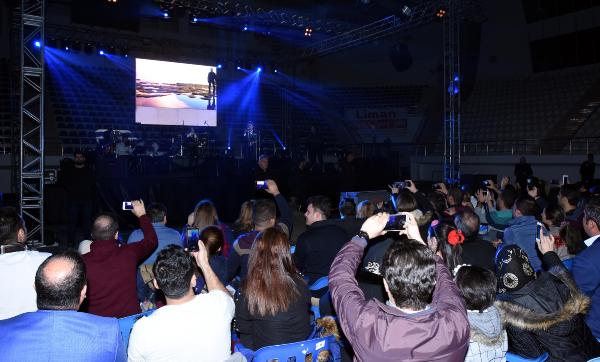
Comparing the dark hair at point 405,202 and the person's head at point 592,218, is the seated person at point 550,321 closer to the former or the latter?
the person's head at point 592,218

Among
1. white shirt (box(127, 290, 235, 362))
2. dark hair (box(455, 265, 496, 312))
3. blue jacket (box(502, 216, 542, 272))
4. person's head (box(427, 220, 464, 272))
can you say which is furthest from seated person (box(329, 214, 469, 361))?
blue jacket (box(502, 216, 542, 272))

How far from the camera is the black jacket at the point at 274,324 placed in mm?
2574

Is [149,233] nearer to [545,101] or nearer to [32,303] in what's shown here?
[32,303]

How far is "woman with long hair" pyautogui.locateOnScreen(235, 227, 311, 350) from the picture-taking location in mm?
2574

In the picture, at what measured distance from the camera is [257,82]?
19859mm

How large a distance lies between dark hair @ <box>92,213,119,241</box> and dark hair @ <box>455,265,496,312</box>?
2214 mm

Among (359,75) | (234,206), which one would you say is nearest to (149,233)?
(234,206)

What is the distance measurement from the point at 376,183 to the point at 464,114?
7978mm

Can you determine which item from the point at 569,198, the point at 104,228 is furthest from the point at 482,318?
the point at 569,198

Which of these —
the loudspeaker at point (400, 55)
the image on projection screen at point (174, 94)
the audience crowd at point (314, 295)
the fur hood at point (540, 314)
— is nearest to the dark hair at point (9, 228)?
the audience crowd at point (314, 295)

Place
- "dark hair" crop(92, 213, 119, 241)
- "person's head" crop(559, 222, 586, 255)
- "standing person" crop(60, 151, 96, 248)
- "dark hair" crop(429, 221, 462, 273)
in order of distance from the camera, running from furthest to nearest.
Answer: "standing person" crop(60, 151, 96, 248) < "person's head" crop(559, 222, 586, 255) < "dark hair" crop(92, 213, 119, 241) < "dark hair" crop(429, 221, 462, 273)

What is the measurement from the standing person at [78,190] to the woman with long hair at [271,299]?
A: 557cm

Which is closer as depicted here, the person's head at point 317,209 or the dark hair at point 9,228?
the dark hair at point 9,228

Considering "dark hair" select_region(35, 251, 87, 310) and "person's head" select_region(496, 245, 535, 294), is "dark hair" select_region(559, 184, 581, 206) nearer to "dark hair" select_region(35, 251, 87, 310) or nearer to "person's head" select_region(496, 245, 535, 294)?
"person's head" select_region(496, 245, 535, 294)
